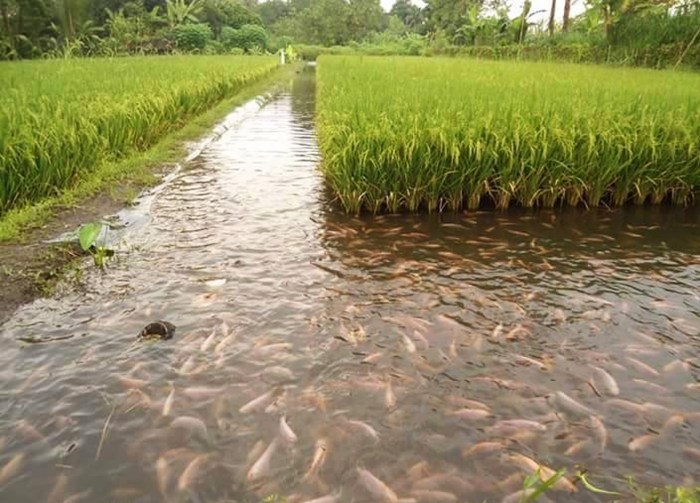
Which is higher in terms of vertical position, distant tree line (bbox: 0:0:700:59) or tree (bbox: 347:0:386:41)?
tree (bbox: 347:0:386:41)

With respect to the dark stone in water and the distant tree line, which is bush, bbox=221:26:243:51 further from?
the dark stone in water

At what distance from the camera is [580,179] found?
577 cm

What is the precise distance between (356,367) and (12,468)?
1.72m

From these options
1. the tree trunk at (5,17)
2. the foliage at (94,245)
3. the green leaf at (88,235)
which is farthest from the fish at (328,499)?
the tree trunk at (5,17)

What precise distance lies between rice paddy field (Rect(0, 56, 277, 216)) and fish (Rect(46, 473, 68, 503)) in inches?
139

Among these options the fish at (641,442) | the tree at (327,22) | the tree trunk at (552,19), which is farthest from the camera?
the tree at (327,22)

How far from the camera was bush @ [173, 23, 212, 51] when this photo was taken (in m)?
35.2

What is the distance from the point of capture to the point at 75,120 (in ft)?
20.6

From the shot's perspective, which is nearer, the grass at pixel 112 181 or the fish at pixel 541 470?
the fish at pixel 541 470

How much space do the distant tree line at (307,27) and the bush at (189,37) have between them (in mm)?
67

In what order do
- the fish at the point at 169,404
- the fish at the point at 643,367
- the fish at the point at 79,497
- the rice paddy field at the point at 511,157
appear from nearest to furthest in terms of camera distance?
the fish at the point at 79,497
the fish at the point at 169,404
the fish at the point at 643,367
the rice paddy field at the point at 511,157

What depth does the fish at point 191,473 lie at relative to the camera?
7.36 ft

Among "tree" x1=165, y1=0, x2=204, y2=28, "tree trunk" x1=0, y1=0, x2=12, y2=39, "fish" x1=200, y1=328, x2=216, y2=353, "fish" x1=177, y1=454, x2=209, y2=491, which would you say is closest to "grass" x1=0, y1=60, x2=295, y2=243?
"fish" x1=200, y1=328, x2=216, y2=353

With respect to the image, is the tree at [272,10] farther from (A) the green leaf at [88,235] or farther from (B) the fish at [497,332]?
(B) the fish at [497,332]
